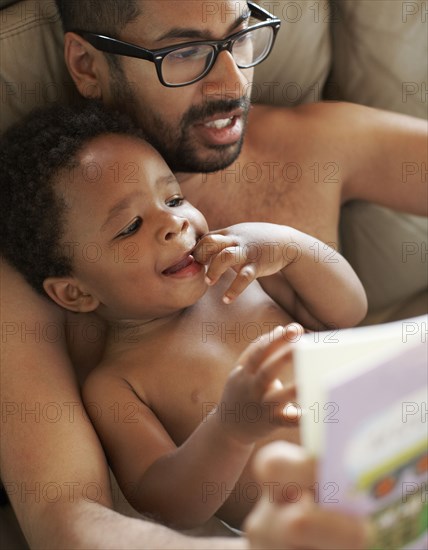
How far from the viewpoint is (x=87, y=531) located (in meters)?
0.99

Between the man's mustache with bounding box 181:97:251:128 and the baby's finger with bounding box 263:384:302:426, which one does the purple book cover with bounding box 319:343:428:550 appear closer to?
the baby's finger with bounding box 263:384:302:426

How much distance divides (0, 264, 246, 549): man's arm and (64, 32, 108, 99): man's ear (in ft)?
1.37

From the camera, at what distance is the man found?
107 cm

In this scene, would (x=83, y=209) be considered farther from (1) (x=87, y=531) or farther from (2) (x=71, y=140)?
(1) (x=87, y=531)

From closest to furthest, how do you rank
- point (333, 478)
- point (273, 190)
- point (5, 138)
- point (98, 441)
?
point (333, 478) → point (98, 441) → point (5, 138) → point (273, 190)

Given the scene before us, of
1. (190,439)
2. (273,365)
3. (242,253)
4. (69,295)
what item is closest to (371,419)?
(273,365)

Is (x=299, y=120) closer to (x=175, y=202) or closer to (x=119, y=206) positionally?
(x=175, y=202)

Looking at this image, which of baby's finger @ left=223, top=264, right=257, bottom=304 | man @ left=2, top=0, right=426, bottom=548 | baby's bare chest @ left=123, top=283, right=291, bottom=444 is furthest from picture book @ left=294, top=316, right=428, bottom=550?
baby's bare chest @ left=123, top=283, right=291, bottom=444

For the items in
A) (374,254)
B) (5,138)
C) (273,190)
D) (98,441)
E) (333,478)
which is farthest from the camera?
(374,254)

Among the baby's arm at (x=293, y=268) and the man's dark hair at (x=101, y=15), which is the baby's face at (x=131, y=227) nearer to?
the baby's arm at (x=293, y=268)

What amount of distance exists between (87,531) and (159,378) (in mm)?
321

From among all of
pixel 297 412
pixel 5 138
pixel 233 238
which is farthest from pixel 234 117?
pixel 297 412

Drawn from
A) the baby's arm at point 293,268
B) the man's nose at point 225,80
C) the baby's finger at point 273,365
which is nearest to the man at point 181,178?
the man's nose at point 225,80

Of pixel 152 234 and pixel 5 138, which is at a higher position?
pixel 5 138
